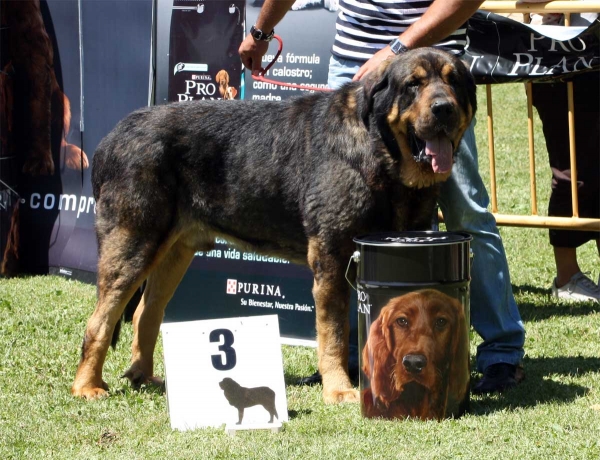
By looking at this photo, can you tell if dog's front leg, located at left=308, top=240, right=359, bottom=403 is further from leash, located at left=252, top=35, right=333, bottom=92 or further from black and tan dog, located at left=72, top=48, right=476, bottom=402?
leash, located at left=252, top=35, right=333, bottom=92

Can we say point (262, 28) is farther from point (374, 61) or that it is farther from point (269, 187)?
point (269, 187)

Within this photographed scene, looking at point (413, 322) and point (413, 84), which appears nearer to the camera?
point (413, 322)

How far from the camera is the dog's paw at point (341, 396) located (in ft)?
15.3

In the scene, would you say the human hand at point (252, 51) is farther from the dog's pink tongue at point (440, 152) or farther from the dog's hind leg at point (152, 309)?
the dog's pink tongue at point (440, 152)

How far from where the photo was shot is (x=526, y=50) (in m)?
6.63

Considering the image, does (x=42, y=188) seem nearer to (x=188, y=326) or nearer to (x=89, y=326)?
(x=89, y=326)

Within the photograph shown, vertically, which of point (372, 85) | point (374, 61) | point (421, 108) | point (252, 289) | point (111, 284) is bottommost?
point (252, 289)

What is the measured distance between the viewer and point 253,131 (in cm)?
494

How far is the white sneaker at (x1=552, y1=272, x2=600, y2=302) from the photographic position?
7.16m

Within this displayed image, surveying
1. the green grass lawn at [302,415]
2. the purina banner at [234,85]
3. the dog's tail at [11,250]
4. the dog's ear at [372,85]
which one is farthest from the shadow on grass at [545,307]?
the dog's tail at [11,250]

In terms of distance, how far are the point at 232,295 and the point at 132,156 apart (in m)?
1.68

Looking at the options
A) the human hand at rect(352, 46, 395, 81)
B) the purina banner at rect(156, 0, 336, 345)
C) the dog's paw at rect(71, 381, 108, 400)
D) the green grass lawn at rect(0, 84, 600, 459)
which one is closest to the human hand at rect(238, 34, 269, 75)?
the purina banner at rect(156, 0, 336, 345)

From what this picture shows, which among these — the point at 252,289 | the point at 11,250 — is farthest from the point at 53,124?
the point at 252,289

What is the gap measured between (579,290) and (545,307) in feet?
1.26
